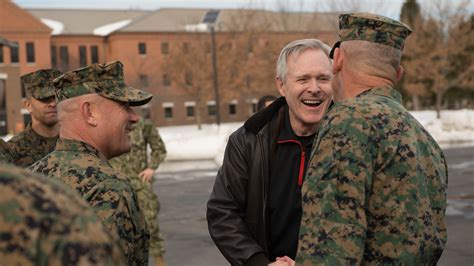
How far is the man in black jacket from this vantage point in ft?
9.80

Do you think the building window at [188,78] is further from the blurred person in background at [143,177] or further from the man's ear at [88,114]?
the man's ear at [88,114]

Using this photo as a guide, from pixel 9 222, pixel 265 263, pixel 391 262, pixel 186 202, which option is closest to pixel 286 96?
pixel 265 263

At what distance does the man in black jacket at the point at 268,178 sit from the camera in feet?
9.80

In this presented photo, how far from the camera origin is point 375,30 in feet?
7.79

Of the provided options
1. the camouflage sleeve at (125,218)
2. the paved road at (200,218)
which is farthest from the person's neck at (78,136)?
the paved road at (200,218)

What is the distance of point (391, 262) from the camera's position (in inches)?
86.6

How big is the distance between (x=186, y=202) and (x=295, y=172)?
9041 mm

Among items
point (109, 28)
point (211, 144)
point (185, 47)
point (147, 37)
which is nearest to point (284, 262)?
point (211, 144)

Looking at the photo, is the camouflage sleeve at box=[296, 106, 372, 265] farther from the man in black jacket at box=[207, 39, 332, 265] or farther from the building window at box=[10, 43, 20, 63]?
the building window at box=[10, 43, 20, 63]

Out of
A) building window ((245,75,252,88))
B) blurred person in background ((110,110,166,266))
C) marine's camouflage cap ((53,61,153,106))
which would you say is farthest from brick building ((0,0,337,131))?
marine's camouflage cap ((53,61,153,106))

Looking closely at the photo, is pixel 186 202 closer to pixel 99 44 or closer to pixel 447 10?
pixel 447 10

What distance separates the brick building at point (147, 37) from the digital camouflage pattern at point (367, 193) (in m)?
45.5

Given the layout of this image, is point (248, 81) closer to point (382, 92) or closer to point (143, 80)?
point (143, 80)

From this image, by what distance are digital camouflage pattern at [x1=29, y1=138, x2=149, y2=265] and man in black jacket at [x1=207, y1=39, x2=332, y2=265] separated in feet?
1.86
